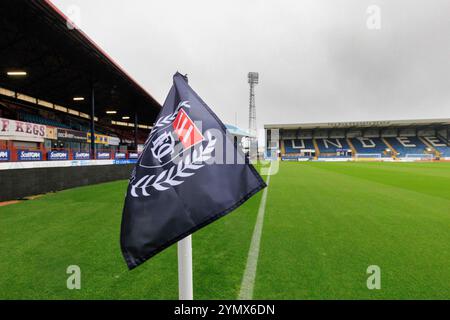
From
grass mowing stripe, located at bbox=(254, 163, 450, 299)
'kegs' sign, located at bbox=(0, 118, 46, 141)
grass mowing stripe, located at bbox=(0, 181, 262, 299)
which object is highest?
'kegs' sign, located at bbox=(0, 118, 46, 141)

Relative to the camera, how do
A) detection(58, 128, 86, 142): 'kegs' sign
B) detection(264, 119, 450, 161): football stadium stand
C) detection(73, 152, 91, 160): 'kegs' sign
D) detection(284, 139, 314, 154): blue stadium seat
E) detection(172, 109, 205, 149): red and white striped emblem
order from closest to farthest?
1. detection(172, 109, 205, 149): red and white striped emblem
2. detection(73, 152, 91, 160): 'kegs' sign
3. detection(58, 128, 86, 142): 'kegs' sign
4. detection(264, 119, 450, 161): football stadium stand
5. detection(284, 139, 314, 154): blue stadium seat

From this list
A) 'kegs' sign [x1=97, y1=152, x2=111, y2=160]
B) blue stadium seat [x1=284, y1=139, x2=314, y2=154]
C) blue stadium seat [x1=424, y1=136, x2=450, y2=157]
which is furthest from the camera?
blue stadium seat [x1=284, y1=139, x2=314, y2=154]

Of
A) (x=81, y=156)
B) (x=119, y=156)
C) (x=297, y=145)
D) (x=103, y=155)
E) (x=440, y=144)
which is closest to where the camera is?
(x=81, y=156)

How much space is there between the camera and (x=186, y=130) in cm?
126

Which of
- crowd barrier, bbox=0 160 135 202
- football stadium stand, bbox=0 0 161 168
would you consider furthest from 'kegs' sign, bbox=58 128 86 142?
crowd barrier, bbox=0 160 135 202

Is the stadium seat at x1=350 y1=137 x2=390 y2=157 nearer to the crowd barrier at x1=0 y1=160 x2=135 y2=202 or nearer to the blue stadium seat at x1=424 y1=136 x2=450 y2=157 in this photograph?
the blue stadium seat at x1=424 y1=136 x2=450 y2=157

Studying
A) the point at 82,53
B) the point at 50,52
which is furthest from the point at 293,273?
the point at 50,52

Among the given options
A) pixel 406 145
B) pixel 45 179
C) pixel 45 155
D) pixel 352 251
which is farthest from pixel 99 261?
pixel 406 145

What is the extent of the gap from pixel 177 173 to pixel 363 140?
58210mm

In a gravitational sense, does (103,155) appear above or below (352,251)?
above

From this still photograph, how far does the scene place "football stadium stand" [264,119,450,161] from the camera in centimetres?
4406

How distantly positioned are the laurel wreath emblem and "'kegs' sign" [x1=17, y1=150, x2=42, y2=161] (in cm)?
945

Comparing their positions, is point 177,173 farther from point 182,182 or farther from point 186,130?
point 186,130
